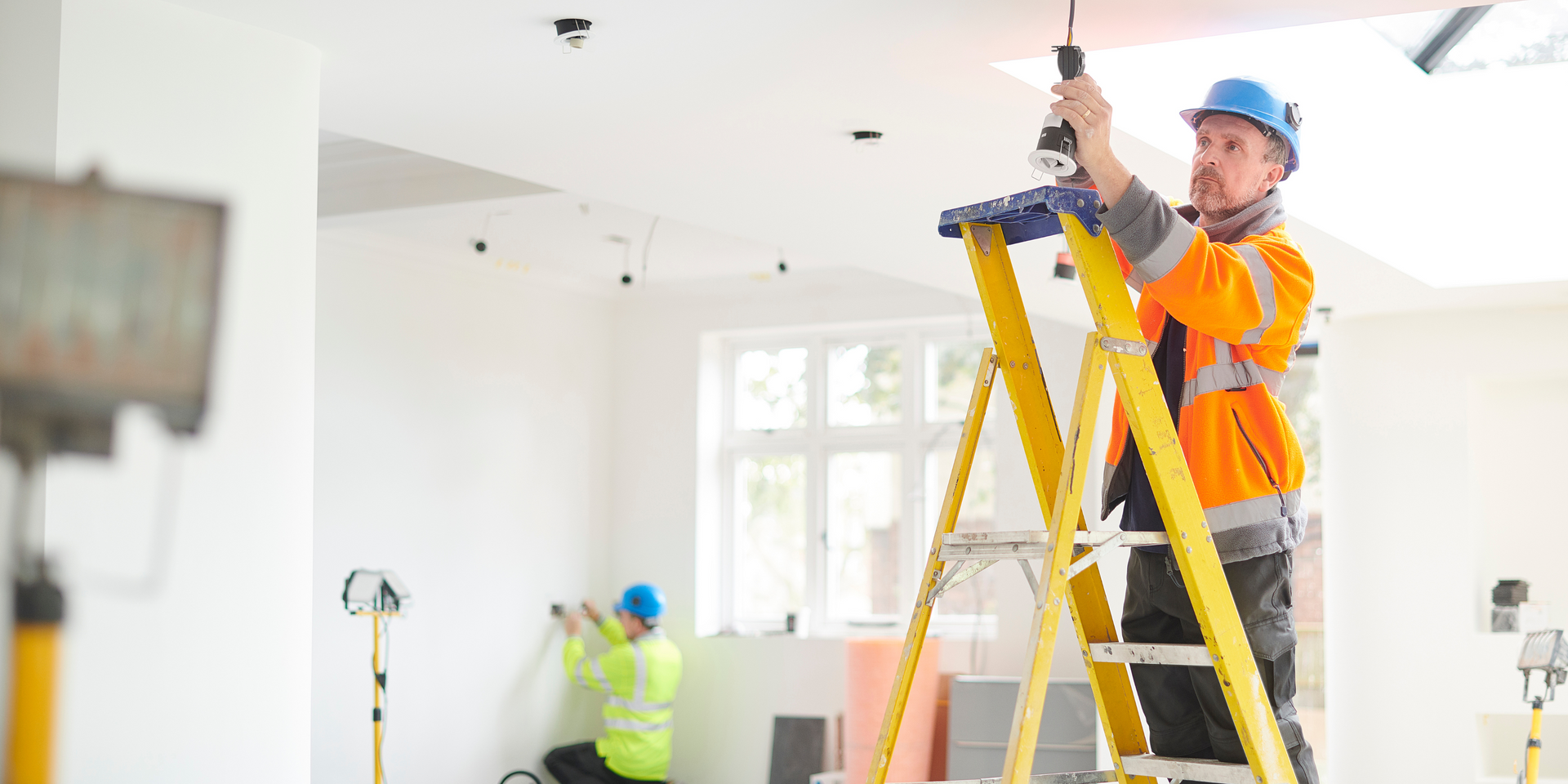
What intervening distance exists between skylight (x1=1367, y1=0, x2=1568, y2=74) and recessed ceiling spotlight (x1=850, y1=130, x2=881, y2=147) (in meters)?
1.89

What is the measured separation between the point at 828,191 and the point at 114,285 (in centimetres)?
214

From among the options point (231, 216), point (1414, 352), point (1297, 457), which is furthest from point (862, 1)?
point (1414, 352)

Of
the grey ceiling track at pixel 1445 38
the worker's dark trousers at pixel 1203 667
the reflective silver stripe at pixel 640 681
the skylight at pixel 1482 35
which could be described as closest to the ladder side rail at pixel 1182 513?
the worker's dark trousers at pixel 1203 667

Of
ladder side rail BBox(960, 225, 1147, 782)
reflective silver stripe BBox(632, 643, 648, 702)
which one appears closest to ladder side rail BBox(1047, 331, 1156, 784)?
ladder side rail BBox(960, 225, 1147, 782)

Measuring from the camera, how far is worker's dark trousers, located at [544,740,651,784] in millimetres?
7199

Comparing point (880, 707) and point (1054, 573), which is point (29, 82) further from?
point (880, 707)

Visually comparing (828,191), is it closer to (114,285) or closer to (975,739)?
(114,285)

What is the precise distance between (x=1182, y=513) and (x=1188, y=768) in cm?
42

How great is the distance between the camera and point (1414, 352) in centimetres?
590

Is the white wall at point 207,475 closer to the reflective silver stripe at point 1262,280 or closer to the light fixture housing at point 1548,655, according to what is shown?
the reflective silver stripe at point 1262,280

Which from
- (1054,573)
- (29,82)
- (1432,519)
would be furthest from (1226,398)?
(1432,519)

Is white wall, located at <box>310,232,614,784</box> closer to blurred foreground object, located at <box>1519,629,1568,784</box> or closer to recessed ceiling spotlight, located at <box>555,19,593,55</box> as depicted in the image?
recessed ceiling spotlight, located at <box>555,19,593,55</box>

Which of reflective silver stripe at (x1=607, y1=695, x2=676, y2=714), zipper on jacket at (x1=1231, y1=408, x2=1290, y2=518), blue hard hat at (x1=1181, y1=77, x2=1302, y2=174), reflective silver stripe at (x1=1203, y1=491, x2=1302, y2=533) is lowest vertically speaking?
reflective silver stripe at (x1=607, y1=695, x2=676, y2=714)

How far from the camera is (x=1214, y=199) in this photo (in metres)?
2.21
